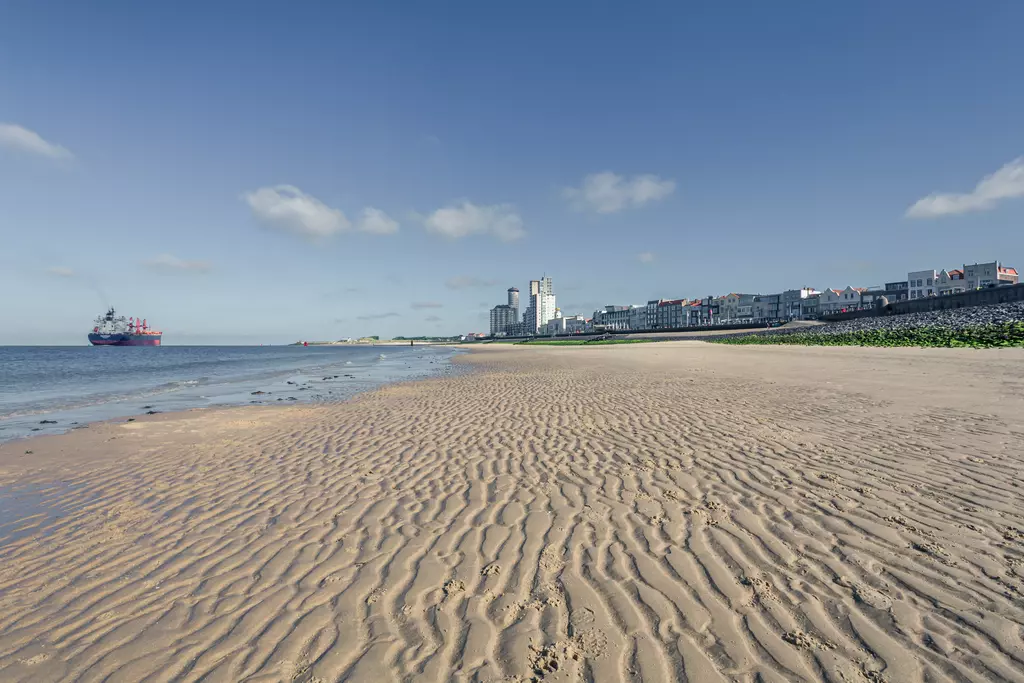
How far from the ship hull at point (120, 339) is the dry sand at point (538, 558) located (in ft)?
649

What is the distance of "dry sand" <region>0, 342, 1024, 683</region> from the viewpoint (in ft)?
10.0

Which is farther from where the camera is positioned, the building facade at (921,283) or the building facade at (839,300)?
the building facade at (839,300)

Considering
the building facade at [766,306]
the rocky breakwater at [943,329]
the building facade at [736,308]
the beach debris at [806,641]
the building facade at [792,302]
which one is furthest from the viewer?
the building facade at [736,308]

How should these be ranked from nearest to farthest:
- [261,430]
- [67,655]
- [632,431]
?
[67,655], [632,431], [261,430]

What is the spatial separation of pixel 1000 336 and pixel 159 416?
4149cm

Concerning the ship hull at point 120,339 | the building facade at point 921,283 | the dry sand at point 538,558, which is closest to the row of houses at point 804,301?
the building facade at point 921,283

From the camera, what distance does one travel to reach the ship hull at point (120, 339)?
157 m

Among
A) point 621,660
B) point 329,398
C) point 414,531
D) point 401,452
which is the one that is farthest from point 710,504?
point 329,398

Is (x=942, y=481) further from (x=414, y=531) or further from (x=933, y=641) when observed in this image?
(x=414, y=531)

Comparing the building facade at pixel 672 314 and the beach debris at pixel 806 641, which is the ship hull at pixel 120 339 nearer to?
the building facade at pixel 672 314

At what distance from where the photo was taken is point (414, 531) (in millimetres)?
5125

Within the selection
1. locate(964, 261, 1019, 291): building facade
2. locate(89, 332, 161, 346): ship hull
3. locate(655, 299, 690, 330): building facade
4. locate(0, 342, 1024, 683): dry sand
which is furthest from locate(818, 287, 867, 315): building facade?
locate(89, 332, 161, 346): ship hull

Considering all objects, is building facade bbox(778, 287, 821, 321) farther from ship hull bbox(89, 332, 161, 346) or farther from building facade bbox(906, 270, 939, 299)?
ship hull bbox(89, 332, 161, 346)

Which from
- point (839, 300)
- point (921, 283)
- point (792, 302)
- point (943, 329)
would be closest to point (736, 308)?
point (792, 302)
